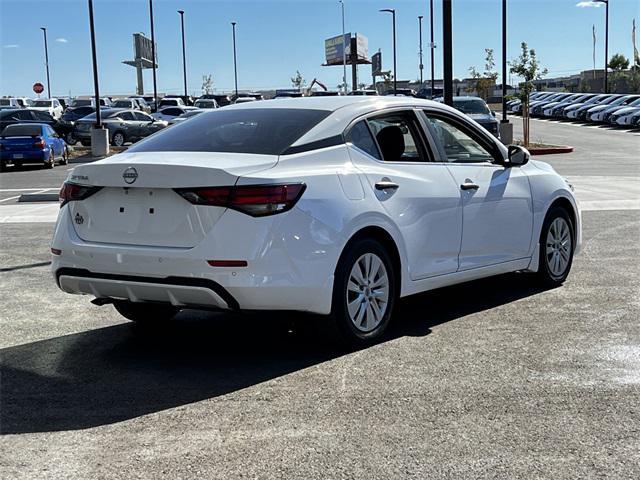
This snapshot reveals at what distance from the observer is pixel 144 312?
22.1ft

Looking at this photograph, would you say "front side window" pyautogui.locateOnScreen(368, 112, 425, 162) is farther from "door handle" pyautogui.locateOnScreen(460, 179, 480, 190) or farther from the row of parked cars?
the row of parked cars

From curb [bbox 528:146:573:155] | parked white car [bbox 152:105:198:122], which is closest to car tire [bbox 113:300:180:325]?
curb [bbox 528:146:573:155]

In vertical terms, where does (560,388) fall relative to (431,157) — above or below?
below

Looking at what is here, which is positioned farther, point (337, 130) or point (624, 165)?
point (624, 165)

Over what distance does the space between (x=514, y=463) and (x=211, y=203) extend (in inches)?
92.3

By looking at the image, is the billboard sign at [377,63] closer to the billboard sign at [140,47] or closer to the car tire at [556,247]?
the billboard sign at [140,47]

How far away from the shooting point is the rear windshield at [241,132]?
237 inches

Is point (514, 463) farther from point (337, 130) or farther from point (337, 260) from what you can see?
point (337, 130)

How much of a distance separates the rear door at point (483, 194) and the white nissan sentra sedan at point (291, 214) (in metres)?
0.02

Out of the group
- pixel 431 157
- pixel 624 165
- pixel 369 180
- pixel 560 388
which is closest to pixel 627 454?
pixel 560 388

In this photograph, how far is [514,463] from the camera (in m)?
4.05

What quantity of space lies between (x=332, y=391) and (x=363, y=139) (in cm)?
199

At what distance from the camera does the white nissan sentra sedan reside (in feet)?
17.7

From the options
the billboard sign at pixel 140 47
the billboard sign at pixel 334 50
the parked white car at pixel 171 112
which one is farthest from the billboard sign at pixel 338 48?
the parked white car at pixel 171 112
